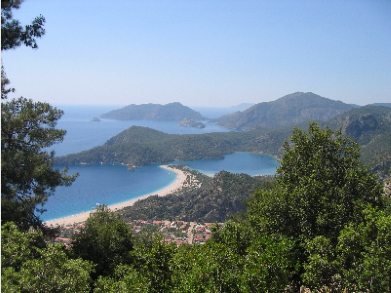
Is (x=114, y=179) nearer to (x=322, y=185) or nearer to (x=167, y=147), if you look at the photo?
(x=167, y=147)

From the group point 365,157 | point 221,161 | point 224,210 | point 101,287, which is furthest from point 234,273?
point 221,161

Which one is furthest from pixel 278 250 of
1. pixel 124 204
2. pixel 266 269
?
pixel 124 204

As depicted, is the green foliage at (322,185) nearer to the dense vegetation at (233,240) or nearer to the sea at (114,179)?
the dense vegetation at (233,240)

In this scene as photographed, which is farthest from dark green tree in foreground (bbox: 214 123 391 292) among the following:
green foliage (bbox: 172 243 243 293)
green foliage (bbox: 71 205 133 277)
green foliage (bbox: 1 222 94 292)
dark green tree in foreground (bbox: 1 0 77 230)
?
dark green tree in foreground (bbox: 1 0 77 230)

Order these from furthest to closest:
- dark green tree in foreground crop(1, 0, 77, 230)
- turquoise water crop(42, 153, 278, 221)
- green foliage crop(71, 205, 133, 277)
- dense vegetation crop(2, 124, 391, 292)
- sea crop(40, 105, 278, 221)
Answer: sea crop(40, 105, 278, 221), turquoise water crop(42, 153, 278, 221), green foliage crop(71, 205, 133, 277), dark green tree in foreground crop(1, 0, 77, 230), dense vegetation crop(2, 124, 391, 292)

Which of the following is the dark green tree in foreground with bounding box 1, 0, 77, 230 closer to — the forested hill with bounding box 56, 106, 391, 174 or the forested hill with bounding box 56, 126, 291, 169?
the forested hill with bounding box 56, 106, 391, 174

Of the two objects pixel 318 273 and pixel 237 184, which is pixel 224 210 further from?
pixel 318 273
